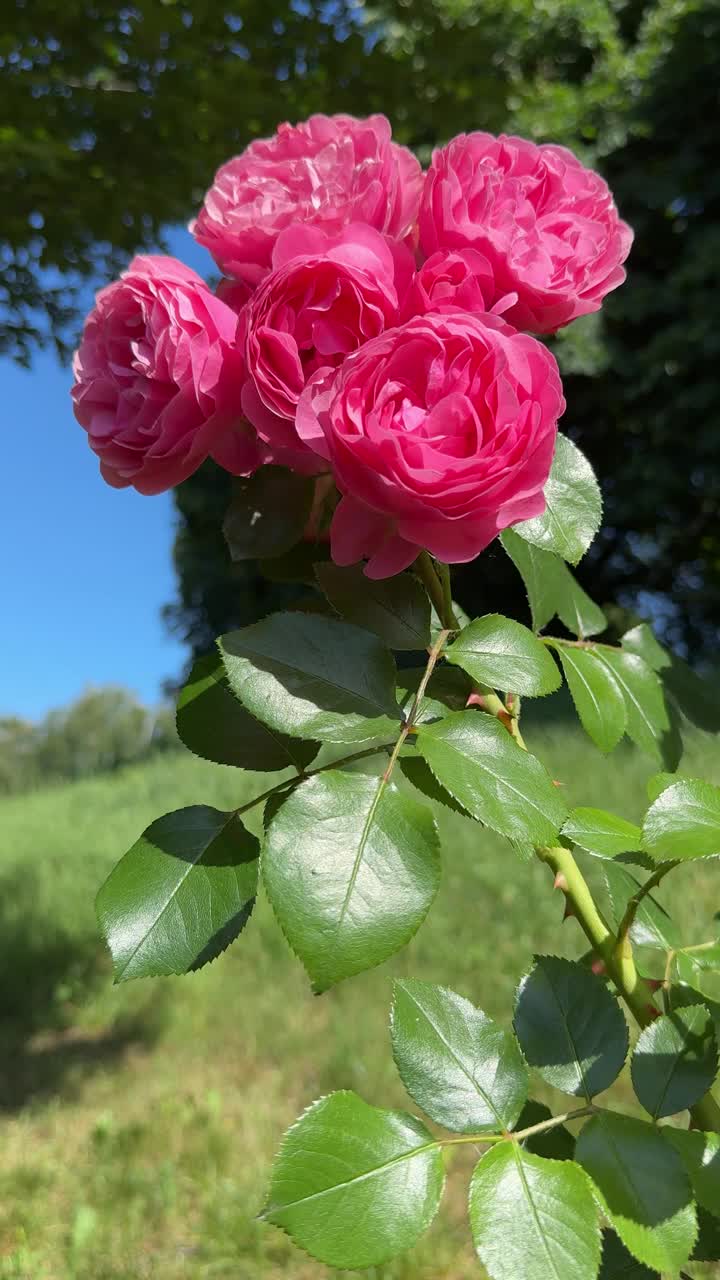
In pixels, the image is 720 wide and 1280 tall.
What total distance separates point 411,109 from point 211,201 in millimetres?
4291

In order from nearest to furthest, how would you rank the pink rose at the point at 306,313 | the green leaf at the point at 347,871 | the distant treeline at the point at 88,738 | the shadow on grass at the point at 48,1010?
the green leaf at the point at 347,871
the pink rose at the point at 306,313
the shadow on grass at the point at 48,1010
the distant treeline at the point at 88,738

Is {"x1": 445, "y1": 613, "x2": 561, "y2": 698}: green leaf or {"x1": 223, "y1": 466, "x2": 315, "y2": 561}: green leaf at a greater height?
{"x1": 223, "y1": 466, "x2": 315, "y2": 561}: green leaf

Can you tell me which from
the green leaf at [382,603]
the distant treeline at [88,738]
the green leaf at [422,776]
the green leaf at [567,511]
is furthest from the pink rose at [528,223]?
the distant treeline at [88,738]

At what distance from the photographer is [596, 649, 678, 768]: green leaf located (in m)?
0.84

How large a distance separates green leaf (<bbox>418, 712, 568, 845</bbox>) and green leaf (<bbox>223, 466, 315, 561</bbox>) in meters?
0.19

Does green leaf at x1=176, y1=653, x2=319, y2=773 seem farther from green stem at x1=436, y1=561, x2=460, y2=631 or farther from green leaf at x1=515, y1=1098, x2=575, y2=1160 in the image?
green leaf at x1=515, y1=1098, x2=575, y2=1160

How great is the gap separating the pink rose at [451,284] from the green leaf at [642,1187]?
0.52m

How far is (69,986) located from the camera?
4199mm

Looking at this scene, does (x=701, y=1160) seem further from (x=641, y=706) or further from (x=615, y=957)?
(x=641, y=706)

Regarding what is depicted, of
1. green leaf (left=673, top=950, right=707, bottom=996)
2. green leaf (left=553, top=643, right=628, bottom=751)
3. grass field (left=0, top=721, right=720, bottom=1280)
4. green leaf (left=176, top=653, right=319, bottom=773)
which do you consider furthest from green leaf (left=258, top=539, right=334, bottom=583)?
grass field (left=0, top=721, right=720, bottom=1280)

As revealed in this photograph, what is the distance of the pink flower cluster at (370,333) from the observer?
0.58 m

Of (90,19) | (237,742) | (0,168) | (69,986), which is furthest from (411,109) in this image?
(237,742)

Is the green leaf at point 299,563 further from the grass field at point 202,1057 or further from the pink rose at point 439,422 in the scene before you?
the grass field at point 202,1057

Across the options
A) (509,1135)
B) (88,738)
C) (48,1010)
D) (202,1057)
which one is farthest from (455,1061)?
(88,738)
